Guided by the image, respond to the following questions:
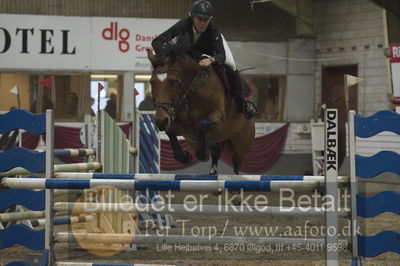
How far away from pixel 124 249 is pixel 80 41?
7250mm

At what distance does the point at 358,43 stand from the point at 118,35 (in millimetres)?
4511

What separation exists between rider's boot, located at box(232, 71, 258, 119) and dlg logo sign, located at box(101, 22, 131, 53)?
7451 mm

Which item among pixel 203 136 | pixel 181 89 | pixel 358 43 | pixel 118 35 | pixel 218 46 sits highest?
pixel 118 35

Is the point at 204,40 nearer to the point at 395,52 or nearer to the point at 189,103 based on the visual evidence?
the point at 189,103

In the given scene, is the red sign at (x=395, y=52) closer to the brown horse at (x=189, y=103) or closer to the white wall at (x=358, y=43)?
the white wall at (x=358, y=43)

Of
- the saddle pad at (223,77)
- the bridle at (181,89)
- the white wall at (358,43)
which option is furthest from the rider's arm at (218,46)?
the white wall at (358,43)

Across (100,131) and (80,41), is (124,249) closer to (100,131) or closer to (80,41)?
(100,131)

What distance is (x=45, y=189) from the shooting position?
3.91m

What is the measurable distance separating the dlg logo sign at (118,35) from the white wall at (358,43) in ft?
12.4

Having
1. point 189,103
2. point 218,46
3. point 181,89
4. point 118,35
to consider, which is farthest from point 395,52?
point 118,35

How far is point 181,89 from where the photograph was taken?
464 centimetres

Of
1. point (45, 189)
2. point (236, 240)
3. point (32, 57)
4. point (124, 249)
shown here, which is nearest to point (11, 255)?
point (124, 249)

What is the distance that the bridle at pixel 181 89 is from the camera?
4.32 m

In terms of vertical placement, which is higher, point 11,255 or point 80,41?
point 80,41
